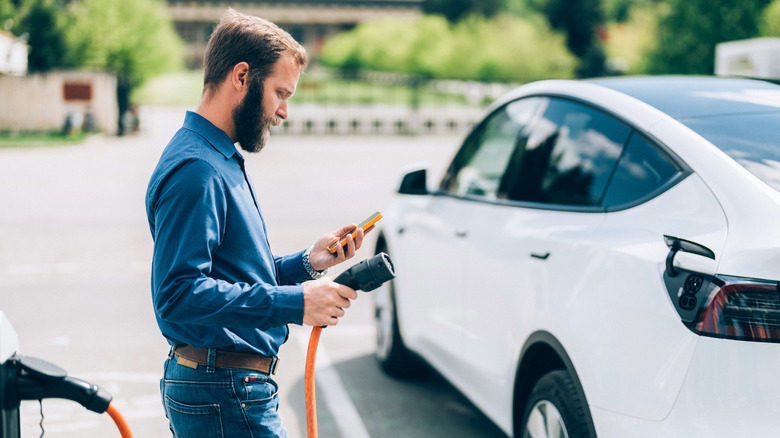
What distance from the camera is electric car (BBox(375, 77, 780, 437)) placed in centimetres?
229

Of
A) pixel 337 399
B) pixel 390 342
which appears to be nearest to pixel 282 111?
pixel 337 399

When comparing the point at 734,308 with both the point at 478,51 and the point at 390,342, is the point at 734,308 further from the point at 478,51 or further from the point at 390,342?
the point at 478,51

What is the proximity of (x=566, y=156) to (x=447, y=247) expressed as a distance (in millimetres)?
892

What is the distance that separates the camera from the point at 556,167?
12.1 feet

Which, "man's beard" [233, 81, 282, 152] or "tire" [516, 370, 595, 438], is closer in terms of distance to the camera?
"man's beard" [233, 81, 282, 152]

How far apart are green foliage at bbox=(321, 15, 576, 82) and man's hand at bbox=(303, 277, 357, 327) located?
44.1 metres

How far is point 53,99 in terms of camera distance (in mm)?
27844

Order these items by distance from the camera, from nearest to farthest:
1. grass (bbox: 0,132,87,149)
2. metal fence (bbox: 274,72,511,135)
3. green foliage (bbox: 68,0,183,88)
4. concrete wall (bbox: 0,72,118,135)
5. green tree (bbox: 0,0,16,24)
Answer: grass (bbox: 0,132,87,149) → green tree (bbox: 0,0,16,24) → concrete wall (bbox: 0,72,118,135) → green foliage (bbox: 68,0,183,88) → metal fence (bbox: 274,72,511,135)

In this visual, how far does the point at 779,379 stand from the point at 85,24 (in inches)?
1211

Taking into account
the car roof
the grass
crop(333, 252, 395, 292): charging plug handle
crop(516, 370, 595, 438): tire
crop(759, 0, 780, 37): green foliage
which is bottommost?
the grass

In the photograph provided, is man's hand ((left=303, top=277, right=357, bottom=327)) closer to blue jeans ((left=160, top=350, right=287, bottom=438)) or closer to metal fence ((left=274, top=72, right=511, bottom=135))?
blue jeans ((left=160, top=350, right=287, bottom=438))

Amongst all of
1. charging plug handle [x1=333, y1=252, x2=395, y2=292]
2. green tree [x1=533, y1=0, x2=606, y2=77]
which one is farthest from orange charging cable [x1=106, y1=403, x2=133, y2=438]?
green tree [x1=533, y1=0, x2=606, y2=77]

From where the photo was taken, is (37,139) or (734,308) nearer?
(734,308)

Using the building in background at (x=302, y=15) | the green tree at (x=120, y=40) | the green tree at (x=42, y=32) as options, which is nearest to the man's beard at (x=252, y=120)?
the green tree at (x=42, y=32)
